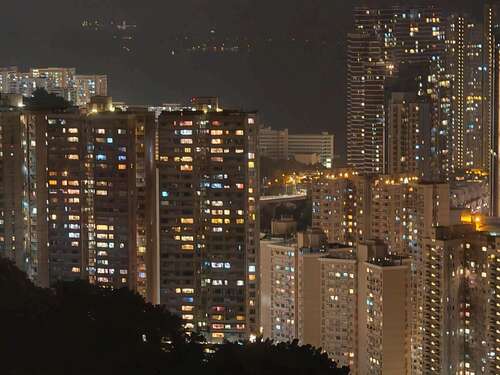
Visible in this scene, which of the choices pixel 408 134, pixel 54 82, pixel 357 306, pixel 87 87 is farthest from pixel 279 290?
pixel 408 134

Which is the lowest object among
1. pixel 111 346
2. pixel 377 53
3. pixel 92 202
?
pixel 111 346

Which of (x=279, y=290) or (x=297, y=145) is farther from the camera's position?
(x=297, y=145)

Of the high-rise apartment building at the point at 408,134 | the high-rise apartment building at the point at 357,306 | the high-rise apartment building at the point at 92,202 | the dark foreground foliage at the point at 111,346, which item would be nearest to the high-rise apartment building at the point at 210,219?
the high-rise apartment building at the point at 92,202

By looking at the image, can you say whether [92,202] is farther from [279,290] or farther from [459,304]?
[459,304]

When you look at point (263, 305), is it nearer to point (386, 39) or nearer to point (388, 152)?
point (388, 152)

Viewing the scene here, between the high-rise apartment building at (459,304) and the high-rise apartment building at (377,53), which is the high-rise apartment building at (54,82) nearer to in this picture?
the high-rise apartment building at (377,53)
